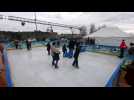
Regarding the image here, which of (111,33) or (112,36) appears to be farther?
(111,33)

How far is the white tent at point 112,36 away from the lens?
28.7 feet

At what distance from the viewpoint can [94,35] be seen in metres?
10.0

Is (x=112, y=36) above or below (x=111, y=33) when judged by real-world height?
below

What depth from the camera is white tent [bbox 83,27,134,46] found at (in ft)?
28.7

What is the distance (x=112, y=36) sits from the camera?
8.86 m
